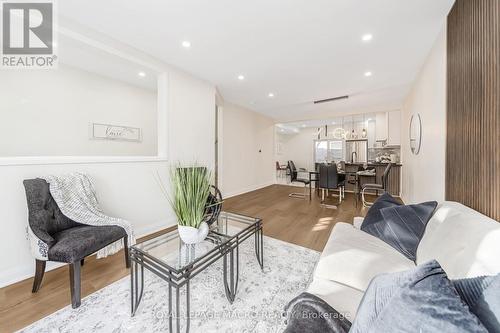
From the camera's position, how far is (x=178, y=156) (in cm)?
310

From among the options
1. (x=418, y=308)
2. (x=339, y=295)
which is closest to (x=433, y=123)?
(x=339, y=295)

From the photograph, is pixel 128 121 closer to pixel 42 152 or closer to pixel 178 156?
pixel 42 152

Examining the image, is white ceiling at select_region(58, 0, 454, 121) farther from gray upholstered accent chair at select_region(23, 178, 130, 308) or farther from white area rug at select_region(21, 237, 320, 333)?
white area rug at select_region(21, 237, 320, 333)

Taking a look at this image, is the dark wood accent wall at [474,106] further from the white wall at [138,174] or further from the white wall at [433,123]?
the white wall at [138,174]

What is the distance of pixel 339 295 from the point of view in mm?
1037

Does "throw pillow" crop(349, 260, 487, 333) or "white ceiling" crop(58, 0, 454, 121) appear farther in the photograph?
"white ceiling" crop(58, 0, 454, 121)

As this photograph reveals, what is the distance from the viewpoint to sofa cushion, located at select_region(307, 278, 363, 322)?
94 cm

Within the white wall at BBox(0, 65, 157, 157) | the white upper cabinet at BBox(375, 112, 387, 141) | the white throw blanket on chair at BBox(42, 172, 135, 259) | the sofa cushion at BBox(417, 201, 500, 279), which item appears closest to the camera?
the sofa cushion at BBox(417, 201, 500, 279)

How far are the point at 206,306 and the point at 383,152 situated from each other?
645 centimetres

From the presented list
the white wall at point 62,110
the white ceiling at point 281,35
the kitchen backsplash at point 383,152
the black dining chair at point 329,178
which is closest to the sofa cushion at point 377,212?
the white ceiling at point 281,35

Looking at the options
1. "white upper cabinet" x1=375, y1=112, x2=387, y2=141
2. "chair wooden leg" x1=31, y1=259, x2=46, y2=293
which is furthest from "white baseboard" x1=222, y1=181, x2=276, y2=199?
"white upper cabinet" x1=375, y1=112, x2=387, y2=141

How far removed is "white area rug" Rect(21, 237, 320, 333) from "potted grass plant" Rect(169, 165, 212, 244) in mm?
509

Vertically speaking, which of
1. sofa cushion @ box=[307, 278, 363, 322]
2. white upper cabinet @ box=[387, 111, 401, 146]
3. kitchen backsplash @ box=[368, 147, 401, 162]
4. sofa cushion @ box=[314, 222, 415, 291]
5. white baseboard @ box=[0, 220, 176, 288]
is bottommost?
white baseboard @ box=[0, 220, 176, 288]

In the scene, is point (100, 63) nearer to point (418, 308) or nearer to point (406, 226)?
point (418, 308)
